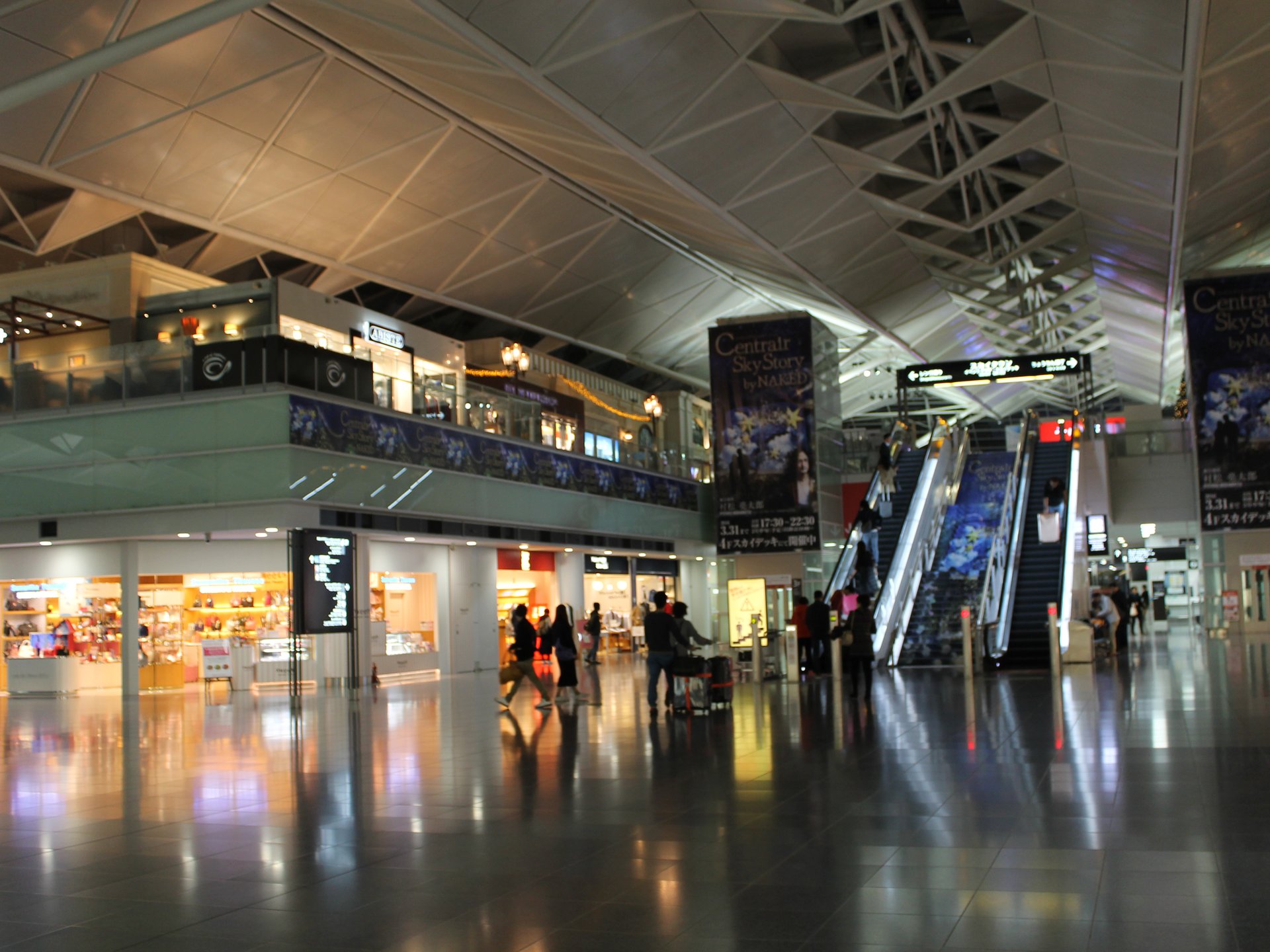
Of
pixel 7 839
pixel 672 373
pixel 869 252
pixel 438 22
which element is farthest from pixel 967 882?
pixel 672 373

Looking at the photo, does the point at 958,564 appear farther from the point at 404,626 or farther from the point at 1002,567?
the point at 404,626

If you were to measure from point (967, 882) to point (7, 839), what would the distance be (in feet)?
18.1

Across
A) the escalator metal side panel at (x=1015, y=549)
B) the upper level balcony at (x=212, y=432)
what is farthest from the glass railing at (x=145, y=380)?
the escalator metal side panel at (x=1015, y=549)

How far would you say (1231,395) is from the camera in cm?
2725

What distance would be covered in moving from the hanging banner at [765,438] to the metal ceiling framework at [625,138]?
2.27 metres

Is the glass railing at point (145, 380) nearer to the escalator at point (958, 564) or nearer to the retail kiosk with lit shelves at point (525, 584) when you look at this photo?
the retail kiosk with lit shelves at point (525, 584)

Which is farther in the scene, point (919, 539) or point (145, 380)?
point (919, 539)

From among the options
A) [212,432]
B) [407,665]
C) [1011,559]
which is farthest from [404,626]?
[1011,559]

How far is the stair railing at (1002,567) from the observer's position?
20689 millimetres

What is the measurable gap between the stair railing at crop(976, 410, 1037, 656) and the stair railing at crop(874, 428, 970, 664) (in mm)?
1250

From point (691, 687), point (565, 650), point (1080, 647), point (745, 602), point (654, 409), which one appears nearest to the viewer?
point (691, 687)

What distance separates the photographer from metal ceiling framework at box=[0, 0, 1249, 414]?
1762 cm

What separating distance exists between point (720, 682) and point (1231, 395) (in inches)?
659

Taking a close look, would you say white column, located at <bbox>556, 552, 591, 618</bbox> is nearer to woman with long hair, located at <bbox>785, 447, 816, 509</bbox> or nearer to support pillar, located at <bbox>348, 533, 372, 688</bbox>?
woman with long hair, located at <bbox>785, 447, 816, 509</bbox>
